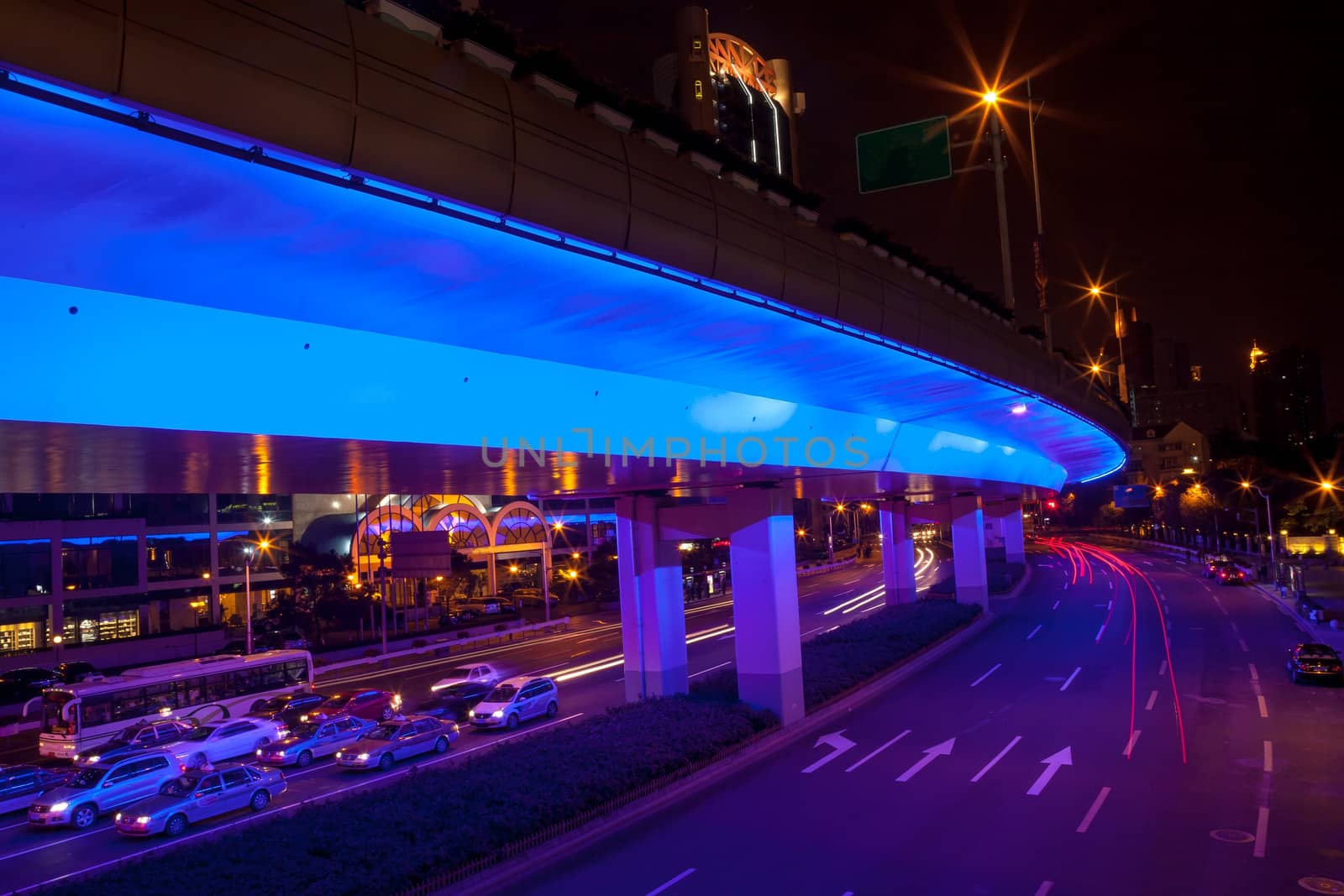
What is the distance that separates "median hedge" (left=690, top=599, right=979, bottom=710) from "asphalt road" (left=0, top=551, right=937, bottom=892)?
3.73m

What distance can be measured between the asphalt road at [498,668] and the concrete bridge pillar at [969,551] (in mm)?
5642

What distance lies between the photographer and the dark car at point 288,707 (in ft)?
85.5

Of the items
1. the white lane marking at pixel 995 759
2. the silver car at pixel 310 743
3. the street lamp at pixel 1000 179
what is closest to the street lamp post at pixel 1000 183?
the street lamp at pixel 1000 179

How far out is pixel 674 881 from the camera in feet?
38.6

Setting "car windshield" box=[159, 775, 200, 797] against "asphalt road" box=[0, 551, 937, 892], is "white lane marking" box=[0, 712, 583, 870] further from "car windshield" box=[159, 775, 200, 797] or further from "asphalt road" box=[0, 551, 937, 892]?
"car windshield" box=[159, 775, 200, 797]

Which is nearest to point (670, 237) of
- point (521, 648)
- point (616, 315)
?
point (616, 315)

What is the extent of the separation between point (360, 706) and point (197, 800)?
9.78m

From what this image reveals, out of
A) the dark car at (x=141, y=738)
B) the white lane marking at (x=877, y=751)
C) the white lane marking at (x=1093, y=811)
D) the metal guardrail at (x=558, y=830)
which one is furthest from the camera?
the dark car at (x=141, y=738)

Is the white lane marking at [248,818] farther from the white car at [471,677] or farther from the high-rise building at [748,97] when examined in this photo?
the high-rise building at [748,97]

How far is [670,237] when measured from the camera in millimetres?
8148

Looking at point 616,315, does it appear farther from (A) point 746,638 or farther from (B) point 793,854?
(A) point 746,638

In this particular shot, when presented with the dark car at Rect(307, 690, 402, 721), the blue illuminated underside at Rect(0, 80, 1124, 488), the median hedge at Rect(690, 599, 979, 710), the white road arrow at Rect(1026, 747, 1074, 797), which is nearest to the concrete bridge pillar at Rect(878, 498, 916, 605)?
the median hedge at Rect(690, 599, 979, 710)

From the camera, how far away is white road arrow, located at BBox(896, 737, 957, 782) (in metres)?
16.7

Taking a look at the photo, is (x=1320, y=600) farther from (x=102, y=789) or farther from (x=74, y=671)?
(x=74, y=671)
